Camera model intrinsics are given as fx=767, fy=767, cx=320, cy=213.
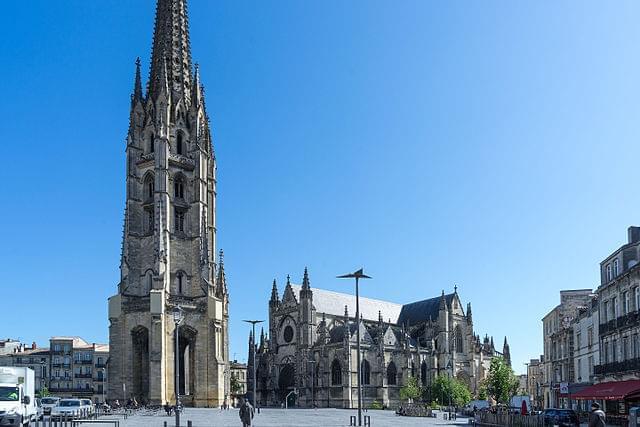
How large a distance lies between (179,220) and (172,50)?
55.1 feet

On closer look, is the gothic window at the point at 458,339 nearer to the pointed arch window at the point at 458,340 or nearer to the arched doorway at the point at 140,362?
the pointed arch window at the point at 458,340

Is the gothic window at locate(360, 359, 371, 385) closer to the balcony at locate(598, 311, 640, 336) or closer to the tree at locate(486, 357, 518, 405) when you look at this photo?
the tree at locate(486, 357, 518, 405)

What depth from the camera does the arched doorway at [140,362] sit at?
6538 centimetres

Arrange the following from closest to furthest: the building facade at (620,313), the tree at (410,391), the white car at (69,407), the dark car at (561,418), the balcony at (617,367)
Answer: the dark car at (561,418) → the balcony at (617,367) → the building facade at (620,313) → the white car at (69,407) → the tree at (410,391)

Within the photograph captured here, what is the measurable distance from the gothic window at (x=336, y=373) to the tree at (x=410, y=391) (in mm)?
7612

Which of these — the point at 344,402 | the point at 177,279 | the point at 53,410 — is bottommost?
the point at 344,402

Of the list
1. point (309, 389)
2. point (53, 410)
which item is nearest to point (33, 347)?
point (309, 389)

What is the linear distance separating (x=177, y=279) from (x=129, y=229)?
625 centimetres

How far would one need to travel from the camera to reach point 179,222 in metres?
70.5

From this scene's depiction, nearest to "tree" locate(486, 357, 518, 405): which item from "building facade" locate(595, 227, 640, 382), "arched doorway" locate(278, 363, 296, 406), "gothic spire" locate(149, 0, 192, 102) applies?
"arched doorway" locate(278, 363, 296, 406)

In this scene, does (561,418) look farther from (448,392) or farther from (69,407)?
(448,392)

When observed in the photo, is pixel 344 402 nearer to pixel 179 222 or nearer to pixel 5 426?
pixel 179 222

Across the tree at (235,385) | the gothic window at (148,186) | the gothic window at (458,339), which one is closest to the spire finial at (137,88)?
the gothic window at (148,186)

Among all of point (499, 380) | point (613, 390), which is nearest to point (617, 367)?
point (613, 390)
